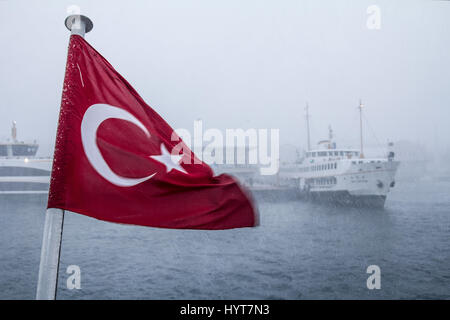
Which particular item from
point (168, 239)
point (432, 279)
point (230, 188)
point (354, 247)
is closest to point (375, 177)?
point (354, 247)

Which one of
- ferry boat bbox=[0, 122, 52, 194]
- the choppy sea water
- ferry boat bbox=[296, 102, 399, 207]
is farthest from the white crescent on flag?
ferry boat bbox=[0, 122, 52, 194]

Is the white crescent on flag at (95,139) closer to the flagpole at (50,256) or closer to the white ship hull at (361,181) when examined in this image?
the flagpole at (50,256)

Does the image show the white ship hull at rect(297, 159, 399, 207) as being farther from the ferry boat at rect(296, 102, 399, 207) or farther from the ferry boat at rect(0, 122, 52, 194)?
the ferry boat at rect(0, 122, 52, 194)

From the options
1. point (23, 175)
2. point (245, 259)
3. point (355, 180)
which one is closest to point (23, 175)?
point (23, 175)

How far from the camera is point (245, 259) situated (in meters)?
12.4

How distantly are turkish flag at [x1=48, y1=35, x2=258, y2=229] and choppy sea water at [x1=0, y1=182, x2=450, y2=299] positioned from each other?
7278mm

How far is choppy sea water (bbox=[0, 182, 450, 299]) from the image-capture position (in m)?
8.74

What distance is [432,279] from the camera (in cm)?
970

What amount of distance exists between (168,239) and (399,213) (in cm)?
1919

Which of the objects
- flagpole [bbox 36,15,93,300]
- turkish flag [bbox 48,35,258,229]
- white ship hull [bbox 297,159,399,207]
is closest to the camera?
flagpole [bbox 36,15,93,300]

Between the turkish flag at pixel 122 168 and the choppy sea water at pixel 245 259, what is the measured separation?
728cm

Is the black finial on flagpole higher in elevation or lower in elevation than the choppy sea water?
higher

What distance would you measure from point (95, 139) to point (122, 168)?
10.4 inches

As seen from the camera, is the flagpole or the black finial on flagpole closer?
the flagpole
